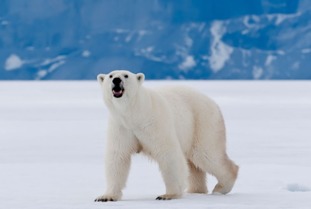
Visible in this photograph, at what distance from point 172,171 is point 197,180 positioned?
2.70 feet

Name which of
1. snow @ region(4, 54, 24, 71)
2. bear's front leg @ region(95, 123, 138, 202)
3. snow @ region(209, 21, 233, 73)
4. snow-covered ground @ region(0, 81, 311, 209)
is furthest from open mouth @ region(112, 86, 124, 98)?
snow @ region(4, 54, 24, 71)

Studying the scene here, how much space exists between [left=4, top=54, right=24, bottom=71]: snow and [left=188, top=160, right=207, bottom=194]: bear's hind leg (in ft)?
302

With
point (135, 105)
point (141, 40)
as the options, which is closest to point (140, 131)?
point (135, 105)

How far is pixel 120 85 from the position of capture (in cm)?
448

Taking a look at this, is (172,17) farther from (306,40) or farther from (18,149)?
(18,149)

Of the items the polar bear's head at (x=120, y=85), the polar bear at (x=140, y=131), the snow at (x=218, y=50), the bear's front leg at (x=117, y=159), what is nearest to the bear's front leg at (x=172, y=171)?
the polar bear at (x=140, y=131)

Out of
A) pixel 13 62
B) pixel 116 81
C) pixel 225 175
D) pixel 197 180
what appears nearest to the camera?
pixel 116 81

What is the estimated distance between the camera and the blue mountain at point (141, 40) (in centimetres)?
9512

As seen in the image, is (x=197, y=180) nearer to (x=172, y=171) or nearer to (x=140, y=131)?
(x=172, y=171)

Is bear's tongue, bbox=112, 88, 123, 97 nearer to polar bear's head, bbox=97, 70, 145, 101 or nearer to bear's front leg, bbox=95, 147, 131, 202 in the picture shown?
polar bear's head, bbox=97, 70, 145, 101

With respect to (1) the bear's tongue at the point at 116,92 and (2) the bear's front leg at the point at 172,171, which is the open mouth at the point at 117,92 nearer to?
(1) the bear's tongue at the point at 116,92

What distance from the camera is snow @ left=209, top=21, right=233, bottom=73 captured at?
314ft

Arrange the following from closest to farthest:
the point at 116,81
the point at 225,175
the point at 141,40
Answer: the point at 116,81 < the point at 225,175 < the point at 141,40

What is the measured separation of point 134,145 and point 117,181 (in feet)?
0.78
